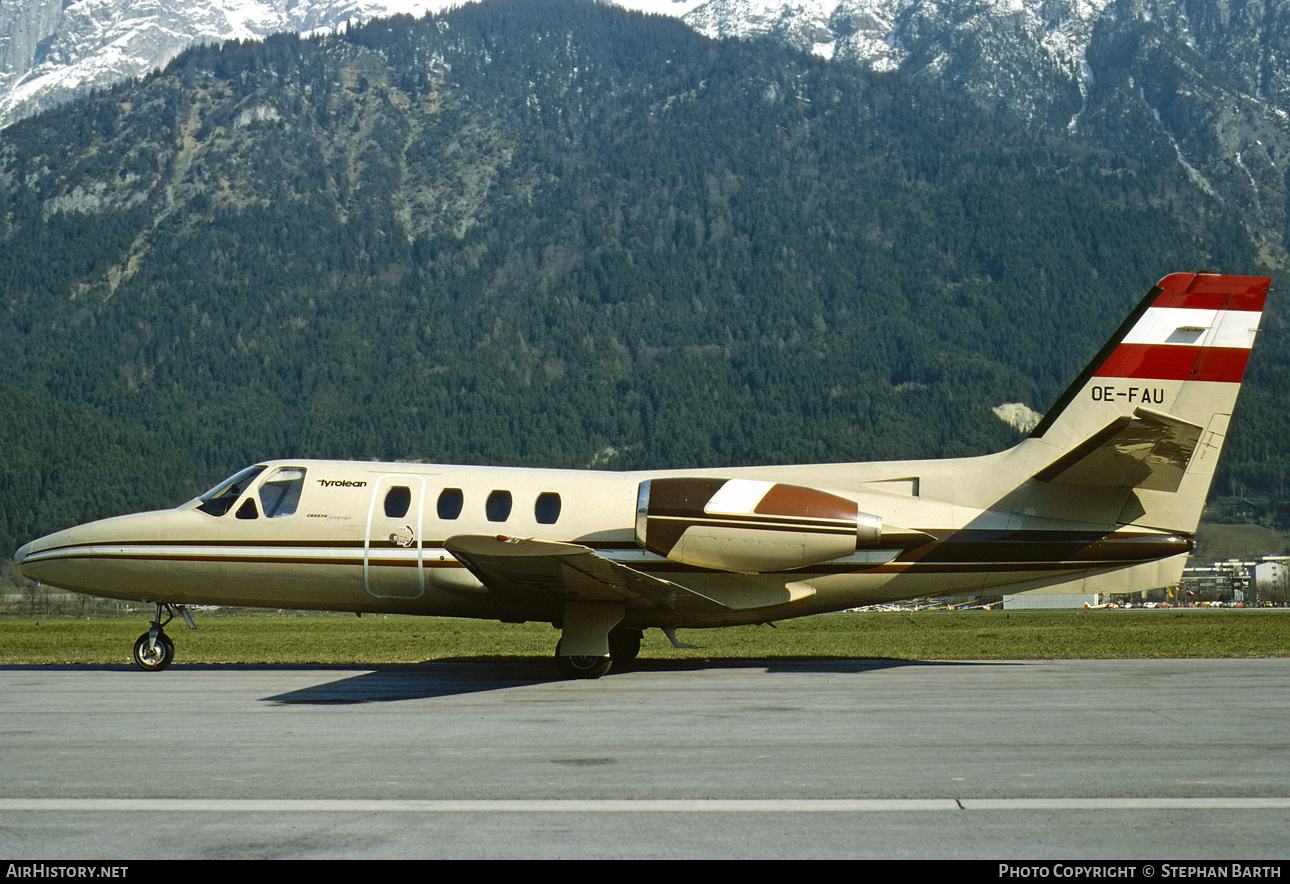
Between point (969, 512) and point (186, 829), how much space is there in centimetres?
1404

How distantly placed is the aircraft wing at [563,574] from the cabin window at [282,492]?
139 inches

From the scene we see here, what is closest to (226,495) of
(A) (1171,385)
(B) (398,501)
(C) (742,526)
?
(B) (398,501)

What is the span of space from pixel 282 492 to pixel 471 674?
14.6 feet

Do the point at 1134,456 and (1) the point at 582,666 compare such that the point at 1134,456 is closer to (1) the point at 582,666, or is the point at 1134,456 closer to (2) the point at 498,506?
(1) the point at 582,666

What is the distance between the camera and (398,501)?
19.6m

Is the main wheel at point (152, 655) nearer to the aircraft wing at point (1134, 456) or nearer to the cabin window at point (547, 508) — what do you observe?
the cabin window at point (547, 508)

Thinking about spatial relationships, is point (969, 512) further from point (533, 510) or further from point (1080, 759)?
point (1080, 759)

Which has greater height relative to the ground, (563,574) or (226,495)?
(226,495)

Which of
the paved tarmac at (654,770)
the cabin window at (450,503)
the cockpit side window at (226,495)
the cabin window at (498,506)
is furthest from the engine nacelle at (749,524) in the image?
the cockpit side window at (226,495)

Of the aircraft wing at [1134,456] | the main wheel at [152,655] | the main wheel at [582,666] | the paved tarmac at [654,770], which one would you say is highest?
the aircraft wing at [1134,456]

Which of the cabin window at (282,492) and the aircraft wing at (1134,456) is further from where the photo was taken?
the cabin window at (282,492)

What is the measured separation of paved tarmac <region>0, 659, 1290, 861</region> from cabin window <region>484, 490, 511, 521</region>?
9.49 feet

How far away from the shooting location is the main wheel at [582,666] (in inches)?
735

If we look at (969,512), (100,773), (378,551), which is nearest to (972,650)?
(969,512)
